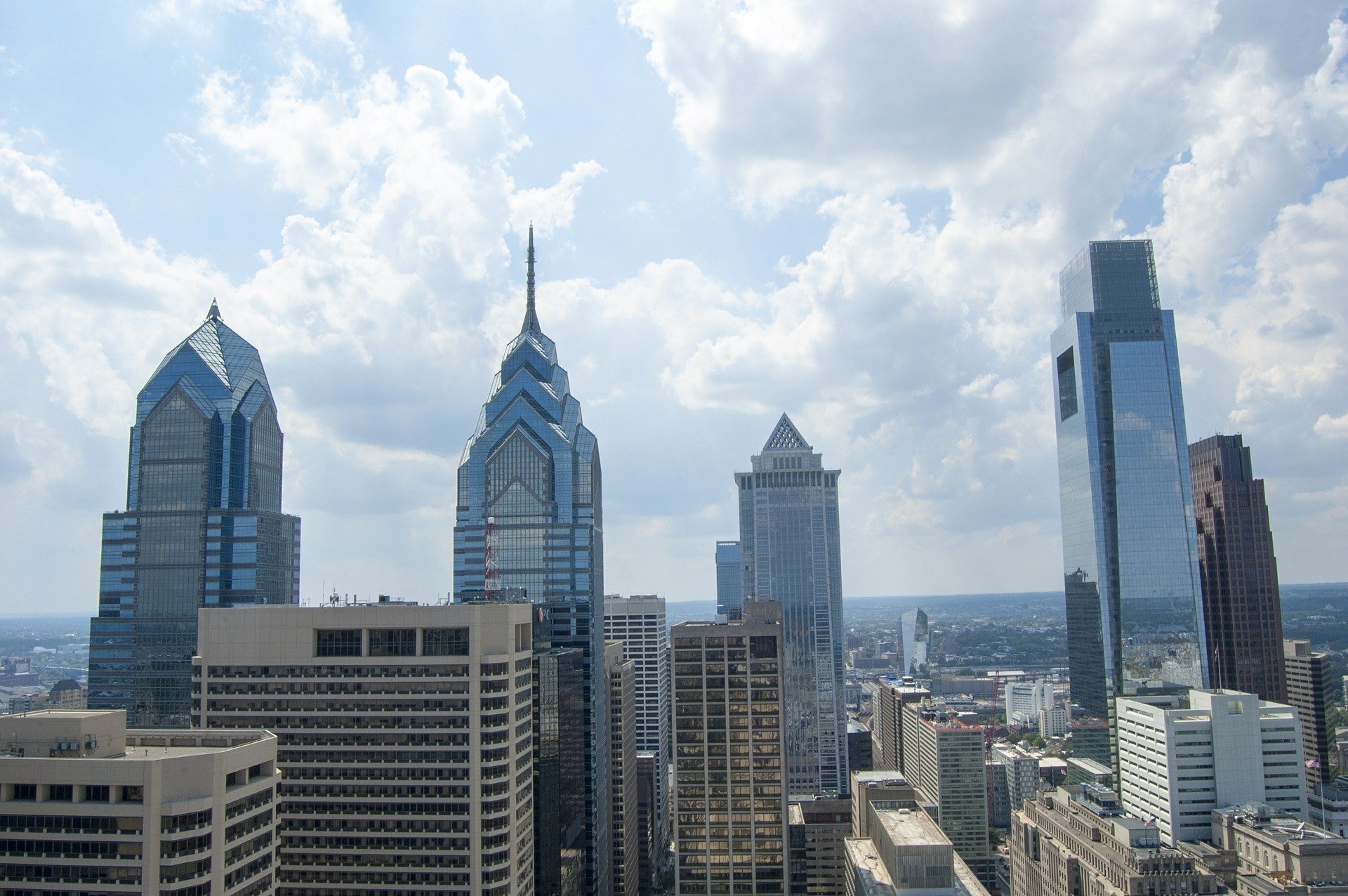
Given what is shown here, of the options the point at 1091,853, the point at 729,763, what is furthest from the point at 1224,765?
the point at 729,763

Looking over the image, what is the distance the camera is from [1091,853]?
456 ft

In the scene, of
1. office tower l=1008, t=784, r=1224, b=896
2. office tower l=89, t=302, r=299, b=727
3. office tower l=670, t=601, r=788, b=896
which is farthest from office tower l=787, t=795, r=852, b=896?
office tower l=89, t=302, r=299, b=727

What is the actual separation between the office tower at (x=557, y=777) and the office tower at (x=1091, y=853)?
254ft

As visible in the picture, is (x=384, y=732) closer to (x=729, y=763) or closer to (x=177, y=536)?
(x=729, y=763)

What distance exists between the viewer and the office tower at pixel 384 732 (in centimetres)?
10994

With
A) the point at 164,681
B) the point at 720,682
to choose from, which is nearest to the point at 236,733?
the point at 720,682

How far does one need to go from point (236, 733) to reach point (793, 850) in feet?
411

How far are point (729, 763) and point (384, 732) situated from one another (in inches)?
2773

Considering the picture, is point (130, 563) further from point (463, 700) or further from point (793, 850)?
point (793, 850)

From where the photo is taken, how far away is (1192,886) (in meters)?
122

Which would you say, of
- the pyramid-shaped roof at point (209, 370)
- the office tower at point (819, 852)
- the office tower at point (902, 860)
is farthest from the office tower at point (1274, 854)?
the pyramid-shaped roof at point (209, 370)

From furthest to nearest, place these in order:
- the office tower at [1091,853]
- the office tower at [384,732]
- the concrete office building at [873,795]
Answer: the concrete office building at [873,795], the office tower at [1091,853], the office tower at [384,732]

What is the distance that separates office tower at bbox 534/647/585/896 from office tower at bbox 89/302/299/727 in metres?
61.1

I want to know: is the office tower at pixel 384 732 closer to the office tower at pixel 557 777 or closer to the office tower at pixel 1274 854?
the office tower at pixel 557 777
